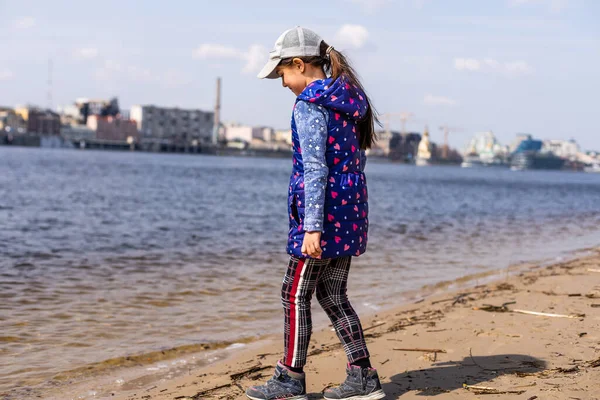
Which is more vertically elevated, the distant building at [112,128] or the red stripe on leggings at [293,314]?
the distant building at [112,128]

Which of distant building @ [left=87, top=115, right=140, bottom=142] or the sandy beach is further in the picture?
distant building @ [left=87, top=115, right=140, bottom=142]

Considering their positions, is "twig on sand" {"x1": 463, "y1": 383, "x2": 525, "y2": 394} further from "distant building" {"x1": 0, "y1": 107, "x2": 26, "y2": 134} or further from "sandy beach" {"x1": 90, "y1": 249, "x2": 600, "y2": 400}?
"distant building" {"x1": 0, "y1": 107, "x2": 26, "y2": 134}

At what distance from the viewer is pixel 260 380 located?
135 inches

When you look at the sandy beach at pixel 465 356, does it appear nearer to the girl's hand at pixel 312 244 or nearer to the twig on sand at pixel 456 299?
the twig on sand at pixel 456 299

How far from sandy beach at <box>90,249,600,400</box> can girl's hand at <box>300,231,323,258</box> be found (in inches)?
30.5

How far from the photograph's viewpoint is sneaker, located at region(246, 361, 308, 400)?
2.94m

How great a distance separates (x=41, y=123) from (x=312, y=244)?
516 feet

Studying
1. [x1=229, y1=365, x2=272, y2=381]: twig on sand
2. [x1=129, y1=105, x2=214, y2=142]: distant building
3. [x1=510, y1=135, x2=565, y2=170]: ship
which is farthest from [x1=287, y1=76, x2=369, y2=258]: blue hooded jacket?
[x1=510, y1=135, x2=565, y2=170]: ship

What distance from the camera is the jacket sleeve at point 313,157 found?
105 inches

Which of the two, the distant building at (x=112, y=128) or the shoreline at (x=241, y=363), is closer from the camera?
the shoreline at (x=241, y=363)

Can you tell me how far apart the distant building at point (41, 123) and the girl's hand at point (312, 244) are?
156052 mm

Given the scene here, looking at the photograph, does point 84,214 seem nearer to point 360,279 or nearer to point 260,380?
point 360,279

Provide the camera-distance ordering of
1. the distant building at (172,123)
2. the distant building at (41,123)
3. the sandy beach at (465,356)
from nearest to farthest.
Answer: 1. the sandy beach at (465,356)
2. the distant building at (41,123)
3. the distant building at (172,123)

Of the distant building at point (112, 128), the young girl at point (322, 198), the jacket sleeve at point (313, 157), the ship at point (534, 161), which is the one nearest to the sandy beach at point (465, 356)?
the young girl at point (322, 198)
